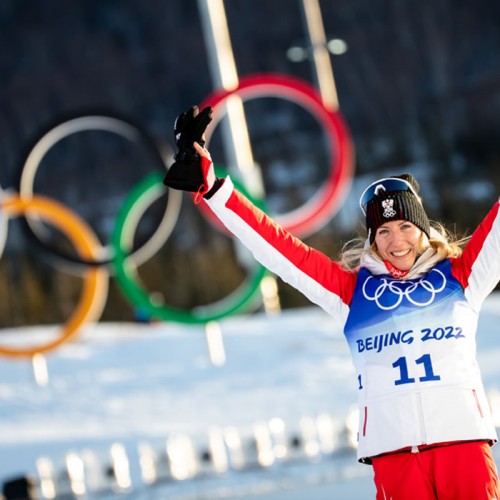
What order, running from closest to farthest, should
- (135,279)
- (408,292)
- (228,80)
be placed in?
(408,292)
(135,279)
(228,80)

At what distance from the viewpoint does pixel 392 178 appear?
3.71 m

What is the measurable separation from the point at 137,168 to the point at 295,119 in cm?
497

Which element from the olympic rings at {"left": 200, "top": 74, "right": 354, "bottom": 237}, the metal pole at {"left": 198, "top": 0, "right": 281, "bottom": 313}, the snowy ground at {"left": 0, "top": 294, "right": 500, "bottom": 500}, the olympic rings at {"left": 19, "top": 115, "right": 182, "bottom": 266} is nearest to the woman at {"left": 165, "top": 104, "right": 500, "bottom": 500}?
→ the snowy ground at {"left": 0, "top": 294, "right": 500, "bottom": 500}

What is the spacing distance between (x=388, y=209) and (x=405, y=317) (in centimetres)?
35

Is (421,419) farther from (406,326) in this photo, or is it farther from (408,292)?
(408,292)

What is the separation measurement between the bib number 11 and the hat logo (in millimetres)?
448

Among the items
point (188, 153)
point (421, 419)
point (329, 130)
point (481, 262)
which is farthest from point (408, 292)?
point (329, 130)

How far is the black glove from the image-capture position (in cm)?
352

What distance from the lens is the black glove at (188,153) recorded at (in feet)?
11.5

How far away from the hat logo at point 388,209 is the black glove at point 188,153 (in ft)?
1.88

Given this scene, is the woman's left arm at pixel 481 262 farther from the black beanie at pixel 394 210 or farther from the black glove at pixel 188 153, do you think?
the black glove at pixel 188 153

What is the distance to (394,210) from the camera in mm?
3607

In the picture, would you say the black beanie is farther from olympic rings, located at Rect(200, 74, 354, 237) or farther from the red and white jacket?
olympic rings, located at Rect(200, 74, 354, 237)

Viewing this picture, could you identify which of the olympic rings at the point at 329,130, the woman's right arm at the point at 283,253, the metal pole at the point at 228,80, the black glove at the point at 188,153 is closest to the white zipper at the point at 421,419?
the woman's right arm at the point at 283,253
